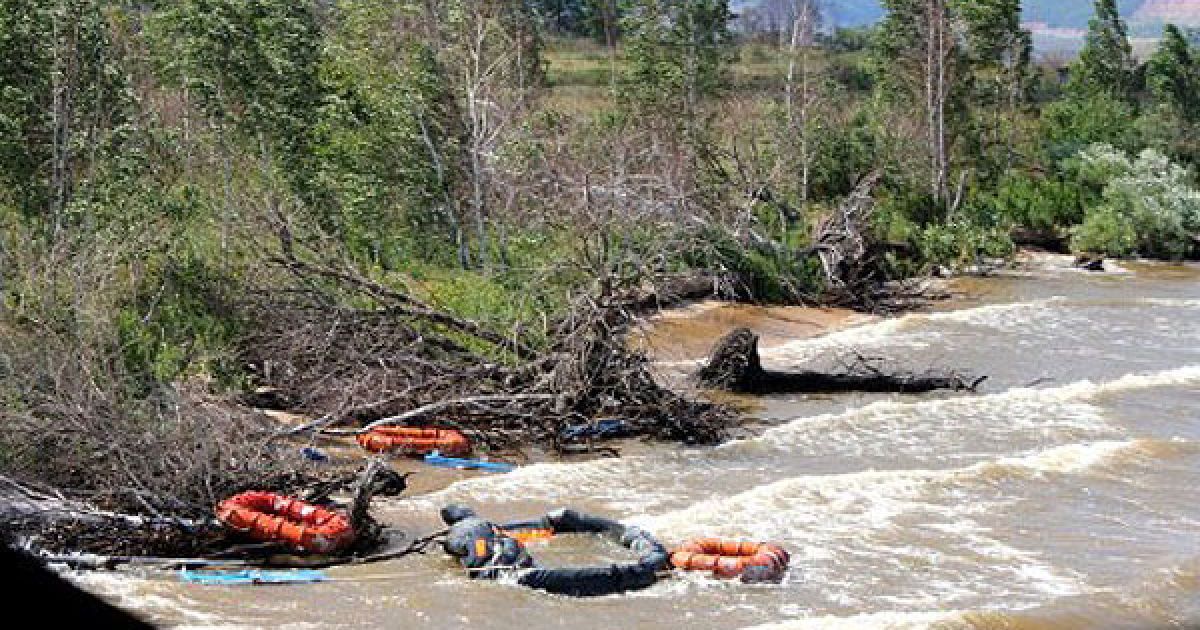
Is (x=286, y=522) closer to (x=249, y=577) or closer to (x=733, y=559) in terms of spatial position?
(x=249, y=577)

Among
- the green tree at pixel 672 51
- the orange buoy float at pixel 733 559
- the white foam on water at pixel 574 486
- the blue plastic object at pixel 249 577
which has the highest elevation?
the green tree at pixel 672 51

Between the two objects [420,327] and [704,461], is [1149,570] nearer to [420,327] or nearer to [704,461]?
[704,461]

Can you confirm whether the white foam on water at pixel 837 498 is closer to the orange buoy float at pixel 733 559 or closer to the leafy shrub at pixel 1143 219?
the orange buoy float at pixel 733 559

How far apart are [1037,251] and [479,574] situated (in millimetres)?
35428

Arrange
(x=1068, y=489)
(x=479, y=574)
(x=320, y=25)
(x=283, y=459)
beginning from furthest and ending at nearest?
1. (x=320, y=25)
2. (x=1068, y=489)
3. (x=283, y=459)
4. (x=479, y=574)

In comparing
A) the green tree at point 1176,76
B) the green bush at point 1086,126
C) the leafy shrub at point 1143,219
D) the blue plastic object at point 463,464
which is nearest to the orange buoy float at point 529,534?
the blue plastic object at point 463,464

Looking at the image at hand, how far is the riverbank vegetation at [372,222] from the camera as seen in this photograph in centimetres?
1466

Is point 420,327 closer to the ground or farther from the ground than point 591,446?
farther from the ground

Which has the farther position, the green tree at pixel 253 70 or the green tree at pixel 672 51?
the green tree at pixel 672 51

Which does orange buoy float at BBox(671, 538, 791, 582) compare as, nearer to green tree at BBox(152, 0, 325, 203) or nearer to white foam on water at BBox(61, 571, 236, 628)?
white foam on water at BBox(61, 571, 236, 628)

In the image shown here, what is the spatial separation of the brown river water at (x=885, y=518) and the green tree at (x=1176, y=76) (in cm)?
3436

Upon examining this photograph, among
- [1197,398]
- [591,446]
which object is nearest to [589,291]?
[591,446]

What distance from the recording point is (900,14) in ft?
153

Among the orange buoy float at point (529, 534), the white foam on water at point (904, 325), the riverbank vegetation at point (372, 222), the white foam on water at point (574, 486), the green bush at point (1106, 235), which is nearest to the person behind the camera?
the orange buoy float at point (529, 534)
